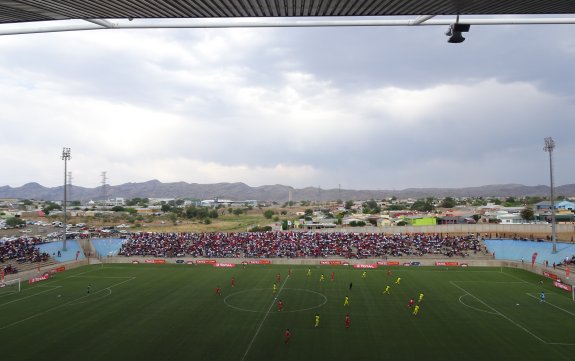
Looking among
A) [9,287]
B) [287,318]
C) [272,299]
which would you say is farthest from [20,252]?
[287,318]

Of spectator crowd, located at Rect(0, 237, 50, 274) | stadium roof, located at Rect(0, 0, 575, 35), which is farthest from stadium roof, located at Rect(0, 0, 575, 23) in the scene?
spectator crowd, located at Rect(0, 237, 50, 274)

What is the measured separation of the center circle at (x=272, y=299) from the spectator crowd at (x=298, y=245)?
22529 millimetres

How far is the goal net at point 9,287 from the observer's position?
43156mm

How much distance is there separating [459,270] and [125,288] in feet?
135

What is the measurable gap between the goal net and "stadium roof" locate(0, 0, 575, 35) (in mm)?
37554

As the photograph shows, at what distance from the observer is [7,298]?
4041cm

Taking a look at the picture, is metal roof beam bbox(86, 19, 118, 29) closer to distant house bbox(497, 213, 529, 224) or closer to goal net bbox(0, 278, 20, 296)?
goal net bbox(0, 278, 20, 296)

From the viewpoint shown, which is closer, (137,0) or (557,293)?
(137,0)

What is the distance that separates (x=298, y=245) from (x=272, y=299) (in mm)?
30206

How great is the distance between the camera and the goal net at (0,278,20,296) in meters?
43.2

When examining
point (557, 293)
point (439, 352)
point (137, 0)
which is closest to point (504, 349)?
point (439, 352)

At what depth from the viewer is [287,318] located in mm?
32719

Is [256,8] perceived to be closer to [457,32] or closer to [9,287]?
[457,32]

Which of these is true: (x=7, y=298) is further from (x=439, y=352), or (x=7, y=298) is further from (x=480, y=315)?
(x=480, y=315)
